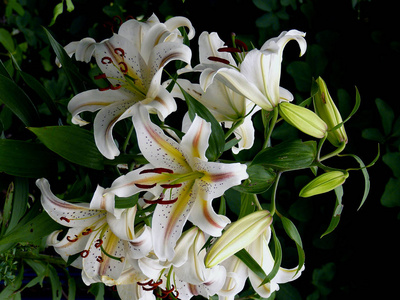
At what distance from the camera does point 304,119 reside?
1.65 ft

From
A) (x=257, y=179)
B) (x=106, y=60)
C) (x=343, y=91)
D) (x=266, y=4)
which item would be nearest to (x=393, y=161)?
(x=343, y=91)

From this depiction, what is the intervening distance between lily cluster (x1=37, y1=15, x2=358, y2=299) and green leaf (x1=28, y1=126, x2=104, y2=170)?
28 mm

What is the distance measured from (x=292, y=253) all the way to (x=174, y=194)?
25.2 inches

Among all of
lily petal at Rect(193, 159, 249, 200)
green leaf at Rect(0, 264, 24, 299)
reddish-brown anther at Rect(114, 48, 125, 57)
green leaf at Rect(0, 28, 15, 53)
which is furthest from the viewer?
green leaf at Rect(0, 28, 15, 53)

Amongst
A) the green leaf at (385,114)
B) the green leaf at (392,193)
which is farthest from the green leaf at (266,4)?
the green leaf at (392,193)

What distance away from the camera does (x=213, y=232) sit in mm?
467

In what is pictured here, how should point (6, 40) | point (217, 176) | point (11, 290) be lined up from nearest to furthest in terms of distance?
1. point (217, 176)
2. point (11, 290)
3. point (6, 40)

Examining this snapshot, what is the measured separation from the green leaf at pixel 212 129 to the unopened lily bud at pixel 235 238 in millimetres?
81

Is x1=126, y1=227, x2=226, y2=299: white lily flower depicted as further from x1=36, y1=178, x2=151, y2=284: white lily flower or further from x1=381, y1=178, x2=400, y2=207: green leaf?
x1=381, y1=178, x2=400, y2=207: green leaf

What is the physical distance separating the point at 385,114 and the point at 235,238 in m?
0.60

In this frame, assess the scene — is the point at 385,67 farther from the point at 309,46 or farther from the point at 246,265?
the point at 246,265

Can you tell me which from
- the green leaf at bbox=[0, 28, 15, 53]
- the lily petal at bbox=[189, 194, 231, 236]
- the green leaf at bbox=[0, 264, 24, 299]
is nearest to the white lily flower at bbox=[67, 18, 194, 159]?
the lily petal at bbox=[189, 194, 231, 236]

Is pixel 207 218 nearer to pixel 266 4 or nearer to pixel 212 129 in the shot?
pixel 212 129

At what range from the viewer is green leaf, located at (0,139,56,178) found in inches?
21.6
